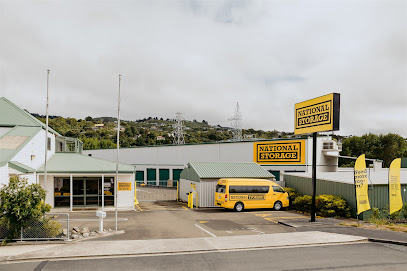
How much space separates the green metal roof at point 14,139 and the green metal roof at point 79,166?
98.5 inches

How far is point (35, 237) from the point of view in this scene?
1389 centimetres

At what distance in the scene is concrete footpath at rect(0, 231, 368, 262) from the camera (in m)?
12.1

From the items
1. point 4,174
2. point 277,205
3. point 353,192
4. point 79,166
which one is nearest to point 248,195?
point 277,205

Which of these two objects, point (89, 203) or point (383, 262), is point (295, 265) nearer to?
point (383, 262)

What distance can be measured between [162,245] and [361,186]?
38.8 feet

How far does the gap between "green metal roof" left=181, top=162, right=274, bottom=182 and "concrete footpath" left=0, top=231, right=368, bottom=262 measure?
10791 millimetres

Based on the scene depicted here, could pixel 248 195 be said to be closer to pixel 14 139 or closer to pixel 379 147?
pixel 14 139

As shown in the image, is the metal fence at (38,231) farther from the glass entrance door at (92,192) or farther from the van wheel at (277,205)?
the van wheel at (277,205)

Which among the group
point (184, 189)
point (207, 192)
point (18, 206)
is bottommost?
point (184, 189)

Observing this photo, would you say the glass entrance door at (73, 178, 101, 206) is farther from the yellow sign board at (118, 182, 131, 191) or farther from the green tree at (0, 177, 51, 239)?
the green tree at (0, 177, 51, 239)

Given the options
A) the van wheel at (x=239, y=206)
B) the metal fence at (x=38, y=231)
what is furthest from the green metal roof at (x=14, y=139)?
the van wheel at (x=239, y=206)

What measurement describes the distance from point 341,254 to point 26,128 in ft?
71.8

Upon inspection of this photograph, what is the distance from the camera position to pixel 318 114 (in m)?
18.9

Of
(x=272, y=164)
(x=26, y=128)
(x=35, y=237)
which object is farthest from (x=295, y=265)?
(x=272, y=164)
